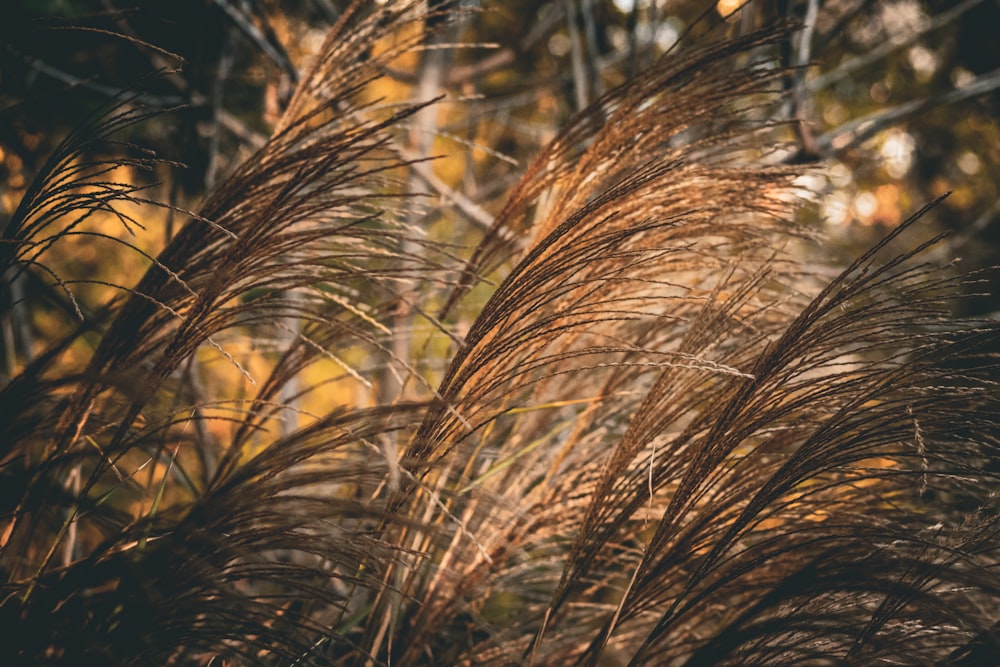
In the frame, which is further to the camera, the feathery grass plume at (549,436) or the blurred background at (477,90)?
the blurred background at (477,90)

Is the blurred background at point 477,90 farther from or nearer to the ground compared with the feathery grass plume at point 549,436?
farther from the ground

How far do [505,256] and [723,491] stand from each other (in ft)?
1.83

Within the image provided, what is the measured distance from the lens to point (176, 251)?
2.98ft

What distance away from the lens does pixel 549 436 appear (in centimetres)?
118

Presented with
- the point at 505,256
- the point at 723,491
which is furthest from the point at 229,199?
the point at 723,491

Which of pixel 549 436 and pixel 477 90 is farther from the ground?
pixel 477 90

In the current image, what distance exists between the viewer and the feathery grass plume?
0.74 meters

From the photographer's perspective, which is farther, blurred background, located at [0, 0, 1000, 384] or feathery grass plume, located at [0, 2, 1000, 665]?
blurred background, located at [0, 0, 1000, 384]

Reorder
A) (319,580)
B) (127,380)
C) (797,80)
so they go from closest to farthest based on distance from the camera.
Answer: (127,380) < (319,580) < (797,80)

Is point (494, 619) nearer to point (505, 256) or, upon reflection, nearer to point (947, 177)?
point (505, 256)

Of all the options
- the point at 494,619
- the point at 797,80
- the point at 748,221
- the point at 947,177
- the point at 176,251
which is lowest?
the point at 494,619

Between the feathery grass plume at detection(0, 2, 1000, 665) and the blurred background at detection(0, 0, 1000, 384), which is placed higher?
the blurred background at detection(0, 0, 1000, 384)

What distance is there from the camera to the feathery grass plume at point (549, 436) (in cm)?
74

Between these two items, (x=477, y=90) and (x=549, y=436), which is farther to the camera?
(x=477, y=90)
